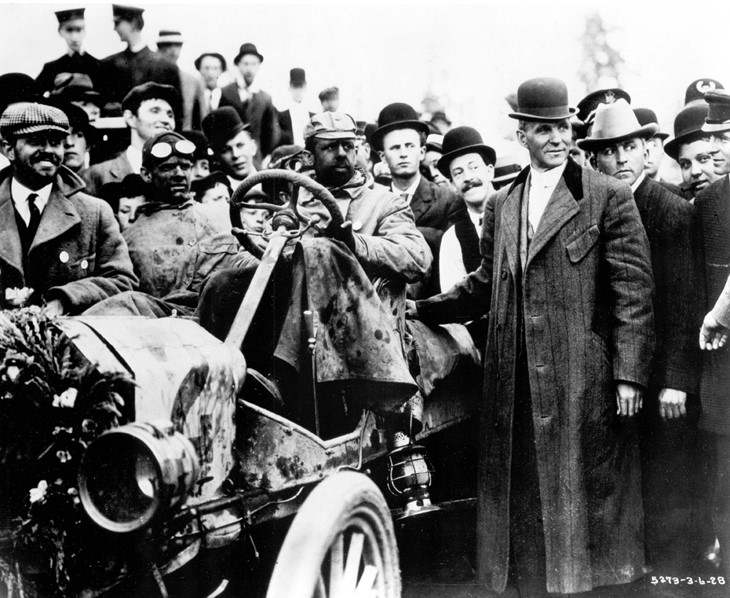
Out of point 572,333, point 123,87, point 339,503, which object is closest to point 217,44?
point 123,87

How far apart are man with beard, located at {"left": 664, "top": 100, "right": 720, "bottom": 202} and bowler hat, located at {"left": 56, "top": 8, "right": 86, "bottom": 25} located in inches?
125

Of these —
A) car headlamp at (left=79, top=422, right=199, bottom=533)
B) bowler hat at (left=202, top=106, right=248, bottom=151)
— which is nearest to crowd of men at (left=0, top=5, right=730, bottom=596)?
bowler hat at (left=202, top=106, right=248, bottom=151)

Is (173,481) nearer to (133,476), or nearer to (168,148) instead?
(133,476)

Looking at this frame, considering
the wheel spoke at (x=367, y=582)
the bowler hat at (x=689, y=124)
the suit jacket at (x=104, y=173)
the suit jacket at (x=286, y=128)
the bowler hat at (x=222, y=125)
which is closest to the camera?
the wheel spoke at (x=367, y=582)

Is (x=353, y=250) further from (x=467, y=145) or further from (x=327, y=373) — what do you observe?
(x=467, y=145)

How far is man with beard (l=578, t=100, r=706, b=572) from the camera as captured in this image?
3727mm

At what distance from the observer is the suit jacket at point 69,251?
379 centimetres

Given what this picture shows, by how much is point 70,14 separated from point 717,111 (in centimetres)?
325

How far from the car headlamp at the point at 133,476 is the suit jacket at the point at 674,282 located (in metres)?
2.22

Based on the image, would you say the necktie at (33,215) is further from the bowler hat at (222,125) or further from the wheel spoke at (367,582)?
the wheel spoke at (367,582)

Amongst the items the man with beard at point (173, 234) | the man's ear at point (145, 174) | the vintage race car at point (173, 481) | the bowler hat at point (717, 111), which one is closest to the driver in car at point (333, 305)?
the vintage race car at point (173, 481)

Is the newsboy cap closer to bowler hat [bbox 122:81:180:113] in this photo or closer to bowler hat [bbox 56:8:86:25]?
bowler hat [bbox 56:8:86:25]

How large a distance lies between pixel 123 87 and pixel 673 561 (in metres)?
3.75

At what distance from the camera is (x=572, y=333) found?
3.66 metres
